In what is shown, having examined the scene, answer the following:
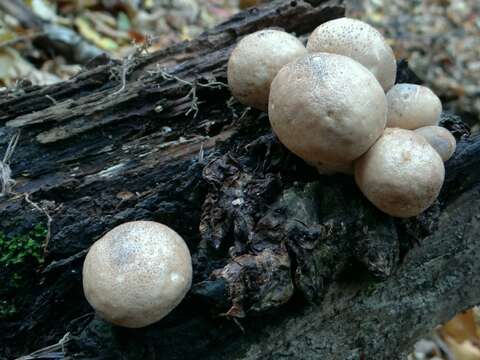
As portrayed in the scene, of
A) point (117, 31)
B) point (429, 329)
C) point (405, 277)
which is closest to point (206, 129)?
point (405, 277)

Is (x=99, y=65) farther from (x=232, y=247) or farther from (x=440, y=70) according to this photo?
(x=440, y=70)

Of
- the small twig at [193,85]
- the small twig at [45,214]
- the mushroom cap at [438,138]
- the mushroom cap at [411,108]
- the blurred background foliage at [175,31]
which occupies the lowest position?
the blurred background foliage at [175,31]

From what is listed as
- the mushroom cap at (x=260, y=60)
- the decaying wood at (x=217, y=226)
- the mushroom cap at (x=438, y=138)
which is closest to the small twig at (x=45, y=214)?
the decaying wood at (x=217, y=226)

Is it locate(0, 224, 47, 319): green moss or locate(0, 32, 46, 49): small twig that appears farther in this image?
locate(0, 32, 46, 49): small twig

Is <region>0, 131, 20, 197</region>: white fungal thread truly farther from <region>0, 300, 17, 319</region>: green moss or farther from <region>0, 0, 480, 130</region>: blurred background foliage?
<region>0, 0, 480, 130</region>: blurred background foliage

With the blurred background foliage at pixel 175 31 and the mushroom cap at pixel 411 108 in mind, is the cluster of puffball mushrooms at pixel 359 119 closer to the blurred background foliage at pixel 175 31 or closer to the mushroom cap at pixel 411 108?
the mushroom cap at pixel 411 108

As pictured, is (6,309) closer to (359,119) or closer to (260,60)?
(260,60)

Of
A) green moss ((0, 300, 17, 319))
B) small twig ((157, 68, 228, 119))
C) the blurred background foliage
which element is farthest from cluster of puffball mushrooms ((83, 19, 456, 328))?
the blurred background foliage
